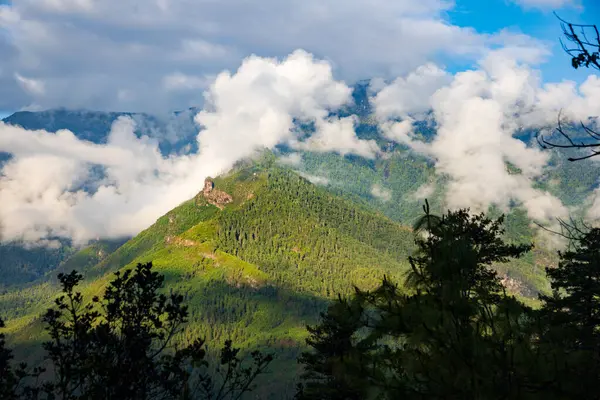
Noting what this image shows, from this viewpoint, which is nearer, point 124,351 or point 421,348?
point 421,348

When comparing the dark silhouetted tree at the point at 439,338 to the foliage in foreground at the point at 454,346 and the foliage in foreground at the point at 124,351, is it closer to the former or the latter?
the foliage in foreground at the point at 454,346

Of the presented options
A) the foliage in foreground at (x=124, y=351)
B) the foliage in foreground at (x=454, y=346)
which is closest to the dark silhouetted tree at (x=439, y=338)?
the foliage in foreground at (x=454, y=346)

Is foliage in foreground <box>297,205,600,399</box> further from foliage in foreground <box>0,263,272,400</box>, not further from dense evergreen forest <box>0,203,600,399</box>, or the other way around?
foliage in foreground <box>0,263,272,400</box>

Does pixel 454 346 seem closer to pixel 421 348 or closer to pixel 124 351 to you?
pixel 421 348

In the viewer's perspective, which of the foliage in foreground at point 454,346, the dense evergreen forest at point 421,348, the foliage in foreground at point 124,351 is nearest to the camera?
the foliage in foreground at point 454,346

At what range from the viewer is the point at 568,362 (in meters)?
7.92

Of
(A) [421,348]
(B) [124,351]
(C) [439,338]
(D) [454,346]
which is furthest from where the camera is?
(B) [124,351]

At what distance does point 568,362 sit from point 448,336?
1.93 metres

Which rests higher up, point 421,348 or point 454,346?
point 454,346

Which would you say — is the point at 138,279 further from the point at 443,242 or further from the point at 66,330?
Result: the point at 443,242

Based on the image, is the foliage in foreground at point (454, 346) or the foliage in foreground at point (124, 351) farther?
the foliage in foreground at point (124, 351)

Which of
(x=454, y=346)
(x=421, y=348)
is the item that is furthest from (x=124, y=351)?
(x=454, y=346)

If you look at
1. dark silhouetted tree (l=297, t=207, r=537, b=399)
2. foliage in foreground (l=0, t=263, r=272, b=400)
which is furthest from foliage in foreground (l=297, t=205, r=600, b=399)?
foliage in foreground (l=0, t=263, r=272, b=400)

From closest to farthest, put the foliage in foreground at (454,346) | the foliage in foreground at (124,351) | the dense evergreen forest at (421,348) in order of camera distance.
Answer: the foliage in foreground at (454,346)
the dense evergreen forest at (421,348)
the foliage in foreground at (124,351)
